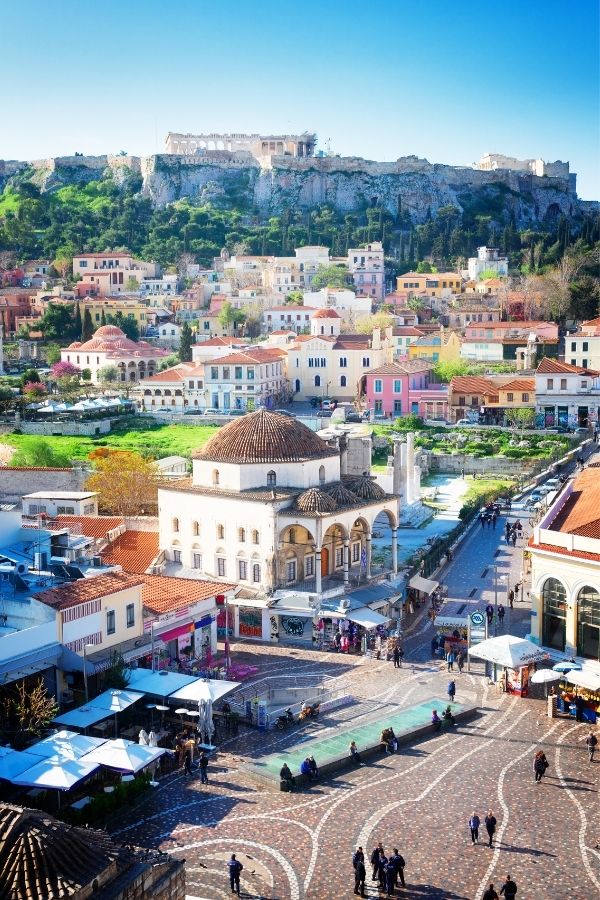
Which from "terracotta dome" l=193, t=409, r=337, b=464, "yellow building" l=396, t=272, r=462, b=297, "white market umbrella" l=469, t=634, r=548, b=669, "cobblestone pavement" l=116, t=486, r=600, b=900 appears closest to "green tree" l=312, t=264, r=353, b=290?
"yellow building" l=396, t=272, r=462, b=297

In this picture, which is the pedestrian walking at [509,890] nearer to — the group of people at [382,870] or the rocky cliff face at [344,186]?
the group of people at [382,870]

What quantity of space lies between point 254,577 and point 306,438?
494 centimetres

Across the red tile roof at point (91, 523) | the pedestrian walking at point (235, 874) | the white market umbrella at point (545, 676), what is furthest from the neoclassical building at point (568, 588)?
the red tile roof at point (91, 523)

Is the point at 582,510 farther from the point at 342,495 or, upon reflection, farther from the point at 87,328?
the point at 87,328

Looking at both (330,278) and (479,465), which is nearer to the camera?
(479,465)

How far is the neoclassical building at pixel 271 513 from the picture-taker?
34.9m

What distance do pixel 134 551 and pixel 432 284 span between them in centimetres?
7593

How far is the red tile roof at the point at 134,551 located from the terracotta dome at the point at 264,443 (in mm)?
3649

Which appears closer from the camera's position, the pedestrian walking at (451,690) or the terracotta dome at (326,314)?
the pedestrian walking at (451,690)

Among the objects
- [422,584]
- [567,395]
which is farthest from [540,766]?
[567,395]

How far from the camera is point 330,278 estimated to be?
113m

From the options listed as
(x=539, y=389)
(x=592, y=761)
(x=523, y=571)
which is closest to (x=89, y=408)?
(x=539, y=389)

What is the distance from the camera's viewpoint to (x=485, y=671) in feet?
97.9

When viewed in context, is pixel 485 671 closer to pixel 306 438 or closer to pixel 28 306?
pixel 306 438
